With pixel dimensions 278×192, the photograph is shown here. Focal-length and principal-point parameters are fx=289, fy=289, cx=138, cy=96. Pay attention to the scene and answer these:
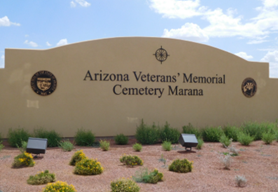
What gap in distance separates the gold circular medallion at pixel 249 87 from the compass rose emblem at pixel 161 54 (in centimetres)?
464

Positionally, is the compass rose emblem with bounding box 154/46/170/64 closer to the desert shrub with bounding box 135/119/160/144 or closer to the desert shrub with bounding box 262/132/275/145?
the desert shrub with bounding box 135/119/160/144

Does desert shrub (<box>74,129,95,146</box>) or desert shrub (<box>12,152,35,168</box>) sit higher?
desert shrub (<box>74,129,95,146</box>)

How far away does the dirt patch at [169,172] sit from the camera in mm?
6136

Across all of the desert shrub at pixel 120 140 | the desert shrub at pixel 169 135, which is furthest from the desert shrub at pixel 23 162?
the desert shrub at pixel 169 135

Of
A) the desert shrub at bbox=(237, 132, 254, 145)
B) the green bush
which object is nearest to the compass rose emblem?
the desert shrub at bbox=(237, 132, 254, 145)

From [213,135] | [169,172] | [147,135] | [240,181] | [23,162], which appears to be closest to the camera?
[240,181]

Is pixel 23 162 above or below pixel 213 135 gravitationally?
below

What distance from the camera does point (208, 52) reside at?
14383mm

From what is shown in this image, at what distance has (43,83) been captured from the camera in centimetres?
1208

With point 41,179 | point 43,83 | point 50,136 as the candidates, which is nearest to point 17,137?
point 50,136

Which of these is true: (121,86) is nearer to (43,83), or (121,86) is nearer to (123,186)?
(43,83)

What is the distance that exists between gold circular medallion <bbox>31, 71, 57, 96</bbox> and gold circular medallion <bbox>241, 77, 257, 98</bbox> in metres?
9.49

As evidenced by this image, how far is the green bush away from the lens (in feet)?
36.1

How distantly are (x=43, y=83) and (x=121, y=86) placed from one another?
3.30m
